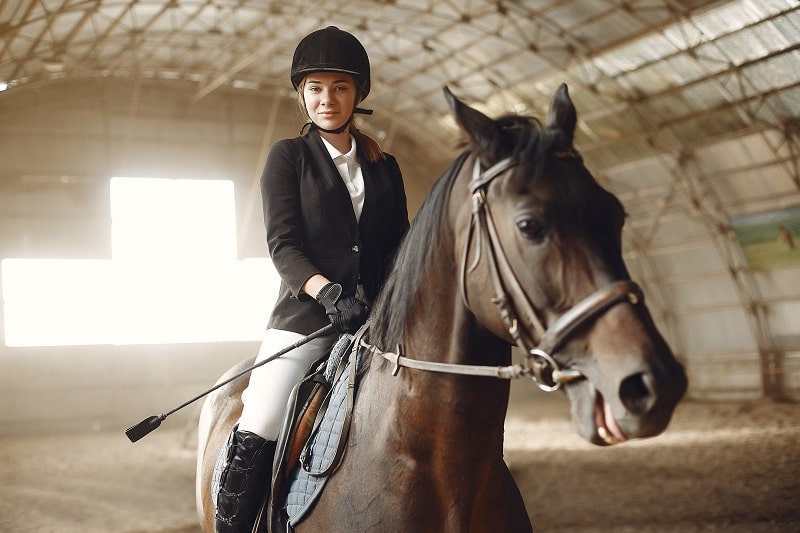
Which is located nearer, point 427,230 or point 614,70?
point 427,230

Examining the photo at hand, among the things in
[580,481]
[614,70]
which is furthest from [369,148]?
[614,70]

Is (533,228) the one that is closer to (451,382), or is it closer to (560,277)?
(560,277)

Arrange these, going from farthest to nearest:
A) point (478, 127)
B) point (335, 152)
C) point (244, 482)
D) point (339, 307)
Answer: point (335, 152)
point (244, 482)
point (339, 307)
point (478, 127)

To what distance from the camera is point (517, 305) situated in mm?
1755

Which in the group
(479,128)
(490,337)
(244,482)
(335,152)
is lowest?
(244,482)

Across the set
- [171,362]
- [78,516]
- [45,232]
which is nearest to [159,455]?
[78,516]

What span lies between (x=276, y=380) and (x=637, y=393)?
127cm

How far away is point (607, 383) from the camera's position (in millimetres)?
1592

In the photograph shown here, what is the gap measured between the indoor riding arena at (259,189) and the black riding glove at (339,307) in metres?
8.37

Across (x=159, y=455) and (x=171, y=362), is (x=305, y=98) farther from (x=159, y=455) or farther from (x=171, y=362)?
(x=171, y=362)

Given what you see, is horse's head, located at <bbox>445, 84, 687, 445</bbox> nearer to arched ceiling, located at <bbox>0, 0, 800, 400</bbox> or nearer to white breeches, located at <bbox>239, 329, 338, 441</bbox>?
white breeches, located at <bbox>239, 329, 338, 441</bbox>

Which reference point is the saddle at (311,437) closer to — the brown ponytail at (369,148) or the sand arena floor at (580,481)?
the brown ponytail at (369,148)

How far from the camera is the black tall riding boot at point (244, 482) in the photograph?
7.96 ft

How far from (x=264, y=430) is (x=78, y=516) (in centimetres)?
740
